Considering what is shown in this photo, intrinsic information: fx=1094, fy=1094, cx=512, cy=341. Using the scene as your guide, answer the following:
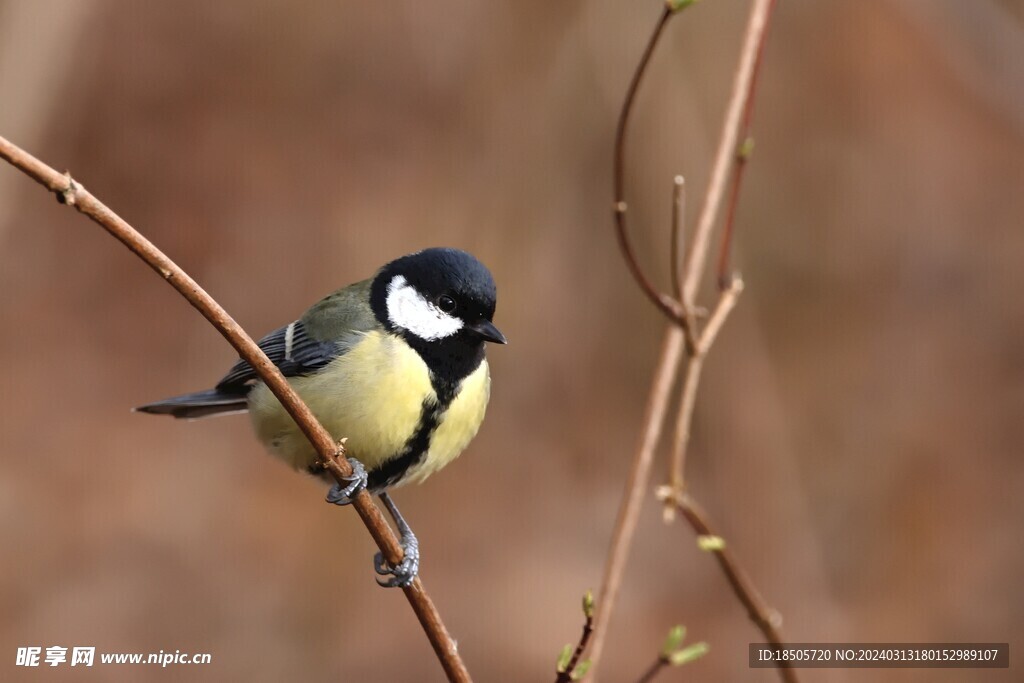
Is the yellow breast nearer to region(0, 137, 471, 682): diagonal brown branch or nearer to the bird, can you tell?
the bird

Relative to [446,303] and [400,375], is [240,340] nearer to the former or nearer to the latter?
[400,375]

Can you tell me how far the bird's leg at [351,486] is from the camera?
8.32 ft

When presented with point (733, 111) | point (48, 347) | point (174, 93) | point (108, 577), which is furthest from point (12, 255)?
point (733, 111)

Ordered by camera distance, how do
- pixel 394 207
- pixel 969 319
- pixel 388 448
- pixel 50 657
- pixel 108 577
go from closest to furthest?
pixel 388 448
pixel 50 657
pixel 108 577
pixel 969 319
pixel 394 207

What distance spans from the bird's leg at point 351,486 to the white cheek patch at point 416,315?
429 mm

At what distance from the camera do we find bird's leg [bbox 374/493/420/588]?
261cm

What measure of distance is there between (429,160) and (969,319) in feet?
12.2

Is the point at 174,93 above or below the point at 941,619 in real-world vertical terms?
above

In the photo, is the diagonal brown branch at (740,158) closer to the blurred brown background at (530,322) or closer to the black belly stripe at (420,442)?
the black belly stripe at (420,442)

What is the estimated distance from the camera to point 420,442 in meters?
3.01

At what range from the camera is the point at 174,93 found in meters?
7.71

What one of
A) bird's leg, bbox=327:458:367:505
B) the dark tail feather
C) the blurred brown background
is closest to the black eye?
bird's leg, bbox=327:458:367:505

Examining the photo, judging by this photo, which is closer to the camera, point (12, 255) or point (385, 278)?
point (385, 278)

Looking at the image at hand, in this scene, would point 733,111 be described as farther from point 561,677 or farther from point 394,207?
point 394,207
